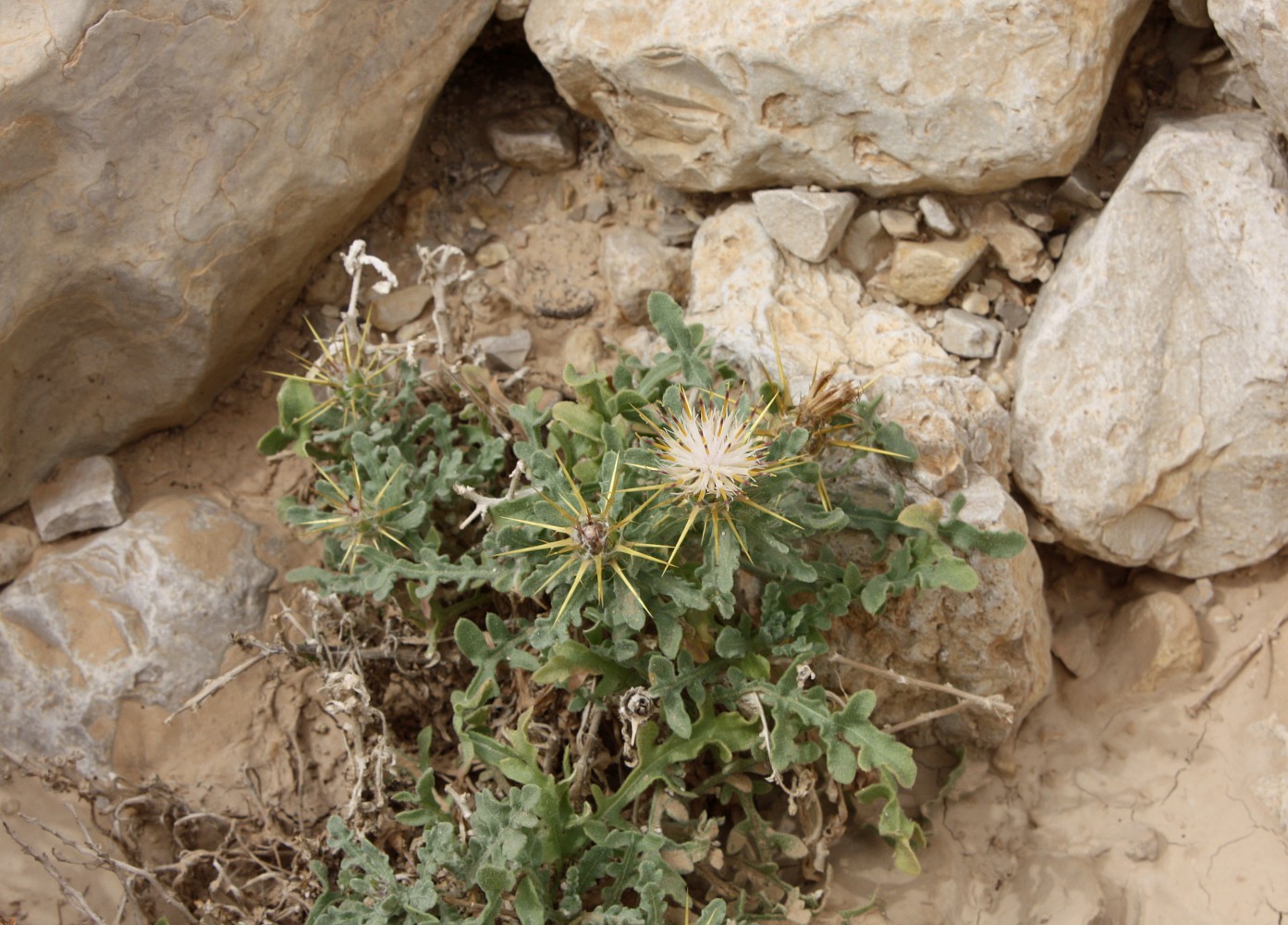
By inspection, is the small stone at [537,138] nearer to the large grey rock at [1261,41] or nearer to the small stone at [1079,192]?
the small stone at [1079,192]

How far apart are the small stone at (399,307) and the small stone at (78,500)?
3.35 feet

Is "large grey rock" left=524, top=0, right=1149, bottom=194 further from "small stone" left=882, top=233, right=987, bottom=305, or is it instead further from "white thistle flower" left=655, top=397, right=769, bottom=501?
"white thistle flower" left=655, top=397, right=769, bottom=501

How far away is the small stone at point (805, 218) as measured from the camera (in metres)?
3.59

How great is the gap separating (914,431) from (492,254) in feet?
5.67

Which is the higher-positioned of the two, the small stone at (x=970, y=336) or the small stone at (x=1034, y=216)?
the small stone at (x=1034, y=216)

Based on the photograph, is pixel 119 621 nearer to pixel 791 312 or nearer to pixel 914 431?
pixel 791 312

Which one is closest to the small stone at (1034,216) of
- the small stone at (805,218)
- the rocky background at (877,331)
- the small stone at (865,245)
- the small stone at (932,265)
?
the rocky background at (877,331)

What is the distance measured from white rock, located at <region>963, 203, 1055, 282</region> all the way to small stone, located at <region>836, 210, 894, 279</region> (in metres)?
0.28

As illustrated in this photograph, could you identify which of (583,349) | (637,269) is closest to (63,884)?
(583,349)

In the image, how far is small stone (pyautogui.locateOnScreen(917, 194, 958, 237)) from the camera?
3.59 meters

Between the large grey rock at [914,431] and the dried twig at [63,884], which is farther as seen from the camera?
the large grey rock at [914,431]

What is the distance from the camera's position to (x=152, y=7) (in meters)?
3.24

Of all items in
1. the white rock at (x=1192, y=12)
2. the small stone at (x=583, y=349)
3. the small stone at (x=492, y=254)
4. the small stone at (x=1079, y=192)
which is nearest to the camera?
the white rock at (x=1192, y=12)

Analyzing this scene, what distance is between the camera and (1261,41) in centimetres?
310
